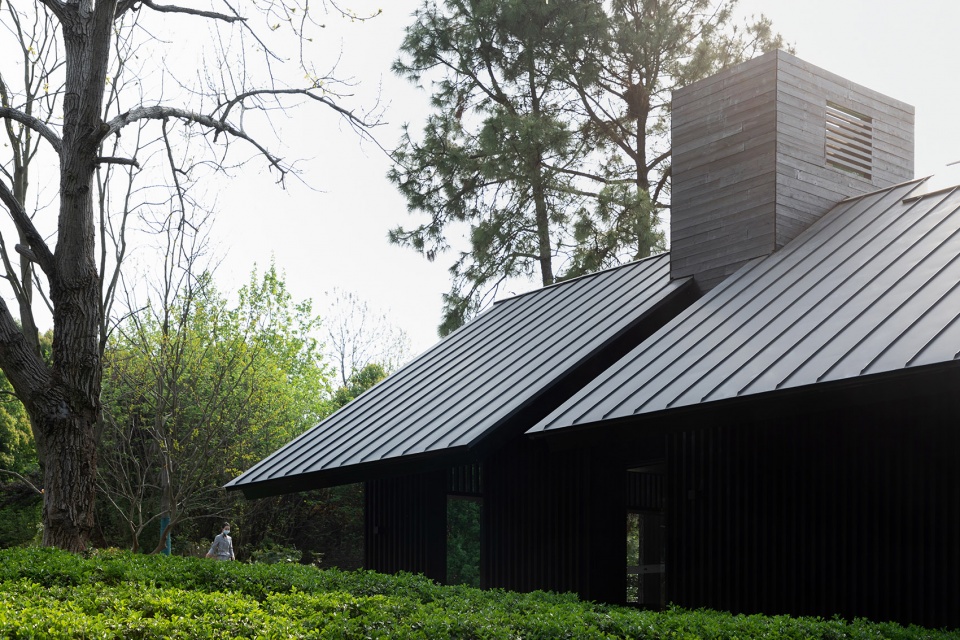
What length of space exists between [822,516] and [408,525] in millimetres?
5889

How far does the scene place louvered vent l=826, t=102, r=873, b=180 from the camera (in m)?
11.2

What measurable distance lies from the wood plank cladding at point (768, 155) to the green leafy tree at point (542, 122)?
291 inches

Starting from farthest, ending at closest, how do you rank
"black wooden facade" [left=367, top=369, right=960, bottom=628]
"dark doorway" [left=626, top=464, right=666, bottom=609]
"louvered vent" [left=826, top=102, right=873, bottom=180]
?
"dark doorway" [left=626, top=464, right=666, bottom=609] < "louvered vent" [left=826, top=102, right=873, bottom=180] < "black wooden facade" [left=367, top=369, right=960, bottom=628]

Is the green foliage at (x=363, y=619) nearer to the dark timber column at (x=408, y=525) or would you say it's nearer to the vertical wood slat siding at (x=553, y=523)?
the vertical wood slat siding at (x=553, y=523)

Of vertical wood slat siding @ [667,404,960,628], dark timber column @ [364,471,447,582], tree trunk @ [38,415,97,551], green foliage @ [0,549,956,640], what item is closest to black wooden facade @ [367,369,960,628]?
vertical wood slat siding @ [667,404,960,628]

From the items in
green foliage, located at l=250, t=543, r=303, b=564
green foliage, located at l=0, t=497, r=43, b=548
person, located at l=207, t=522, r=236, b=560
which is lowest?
green foliage, located at l=250, t=543, r=303, b=564

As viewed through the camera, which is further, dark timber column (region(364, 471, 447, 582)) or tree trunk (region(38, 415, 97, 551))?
dark timber column (region(364, 471, 447, 582))

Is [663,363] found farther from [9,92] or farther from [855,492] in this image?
[9,92]

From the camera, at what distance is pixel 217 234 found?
50.6 feet

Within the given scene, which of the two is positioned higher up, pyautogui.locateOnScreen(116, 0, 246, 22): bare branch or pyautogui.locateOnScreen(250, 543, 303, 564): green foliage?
pyautogui.locateOnScreen(116, 0, 246, 22): bare branch

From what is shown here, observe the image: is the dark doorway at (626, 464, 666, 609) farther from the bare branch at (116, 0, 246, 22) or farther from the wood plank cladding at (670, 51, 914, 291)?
the bare branch at (116, 0, 246, 22)

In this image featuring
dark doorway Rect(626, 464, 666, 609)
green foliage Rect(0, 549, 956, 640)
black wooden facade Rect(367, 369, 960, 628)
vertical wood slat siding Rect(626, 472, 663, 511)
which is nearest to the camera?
green foliage Rect(0, 549, 956, 640)

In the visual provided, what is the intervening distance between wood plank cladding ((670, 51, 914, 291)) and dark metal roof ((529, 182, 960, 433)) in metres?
0.59

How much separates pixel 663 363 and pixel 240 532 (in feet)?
49.4
